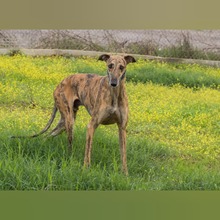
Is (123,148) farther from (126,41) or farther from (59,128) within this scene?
(126,41)

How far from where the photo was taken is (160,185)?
6.14 meters

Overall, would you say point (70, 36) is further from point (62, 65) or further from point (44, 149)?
point (44, 149)

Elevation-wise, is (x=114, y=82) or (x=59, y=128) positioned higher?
(x=114, y=82)

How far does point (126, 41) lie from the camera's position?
7504 millimetres

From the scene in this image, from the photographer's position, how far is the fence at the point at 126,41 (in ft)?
23.9

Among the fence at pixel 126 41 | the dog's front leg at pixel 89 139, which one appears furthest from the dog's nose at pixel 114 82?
the fence at pixel 126 41

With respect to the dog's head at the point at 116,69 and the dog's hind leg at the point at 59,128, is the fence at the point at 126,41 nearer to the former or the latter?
the dog's hind leg at the point at 59,128

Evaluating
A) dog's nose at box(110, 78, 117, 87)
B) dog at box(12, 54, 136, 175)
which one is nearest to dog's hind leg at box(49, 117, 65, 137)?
dog at box(12, 54, 136, 175)

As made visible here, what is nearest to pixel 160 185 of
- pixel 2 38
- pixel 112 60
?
pixel 112 60

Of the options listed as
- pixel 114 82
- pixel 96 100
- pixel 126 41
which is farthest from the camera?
pixel 126 41

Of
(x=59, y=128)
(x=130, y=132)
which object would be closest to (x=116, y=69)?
(x=59, y=128)

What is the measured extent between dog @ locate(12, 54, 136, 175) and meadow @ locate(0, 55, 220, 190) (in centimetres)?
14

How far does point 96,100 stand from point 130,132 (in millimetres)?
782

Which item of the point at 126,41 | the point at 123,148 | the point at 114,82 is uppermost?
the point at 126,41
